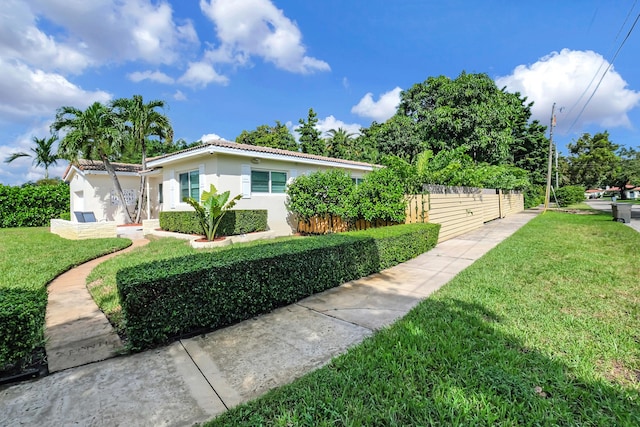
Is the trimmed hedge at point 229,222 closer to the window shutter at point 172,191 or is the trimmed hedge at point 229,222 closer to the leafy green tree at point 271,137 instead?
the window shutter at point 172,191

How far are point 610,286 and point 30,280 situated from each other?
10.6 m

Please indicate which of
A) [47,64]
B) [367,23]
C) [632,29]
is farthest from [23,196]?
[632,29]

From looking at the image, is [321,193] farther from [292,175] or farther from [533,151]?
[533,151]

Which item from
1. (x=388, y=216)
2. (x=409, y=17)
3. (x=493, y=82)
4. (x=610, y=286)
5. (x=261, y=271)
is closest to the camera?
(x=261, y=271)

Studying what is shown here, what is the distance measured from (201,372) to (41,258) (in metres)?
8.20

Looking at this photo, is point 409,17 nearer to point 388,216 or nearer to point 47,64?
point 388,216

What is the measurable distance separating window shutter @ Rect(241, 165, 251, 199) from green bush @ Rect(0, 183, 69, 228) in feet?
49.3

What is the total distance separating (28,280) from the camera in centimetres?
568

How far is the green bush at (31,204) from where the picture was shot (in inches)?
675

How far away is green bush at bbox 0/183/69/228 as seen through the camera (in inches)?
675

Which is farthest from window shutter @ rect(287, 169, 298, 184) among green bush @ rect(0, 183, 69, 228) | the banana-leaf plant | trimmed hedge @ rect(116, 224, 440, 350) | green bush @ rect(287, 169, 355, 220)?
green bush @ rect(0, 183, 69, 228)

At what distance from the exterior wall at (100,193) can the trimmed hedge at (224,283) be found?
49.8 ft

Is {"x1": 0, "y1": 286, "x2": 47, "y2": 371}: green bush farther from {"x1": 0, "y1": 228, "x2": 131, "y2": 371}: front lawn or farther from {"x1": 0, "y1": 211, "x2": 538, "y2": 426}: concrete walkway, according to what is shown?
{"x1": 0, "y1": 211, "x2": 538, "y2": 426}: concrete walkway

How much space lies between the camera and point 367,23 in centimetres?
1151
